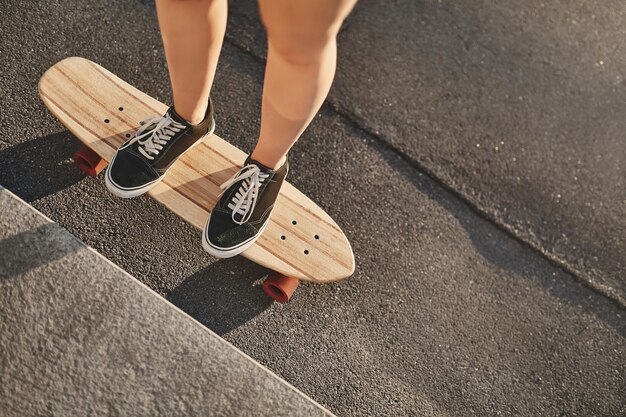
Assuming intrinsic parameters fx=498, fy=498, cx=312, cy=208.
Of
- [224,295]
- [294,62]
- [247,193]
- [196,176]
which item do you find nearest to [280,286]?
[224,295]

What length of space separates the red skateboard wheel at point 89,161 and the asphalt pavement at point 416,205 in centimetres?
8

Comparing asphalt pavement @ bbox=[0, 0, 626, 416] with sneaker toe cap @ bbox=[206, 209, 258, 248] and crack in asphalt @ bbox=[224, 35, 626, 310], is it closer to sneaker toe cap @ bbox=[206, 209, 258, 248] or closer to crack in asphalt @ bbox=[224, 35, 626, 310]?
crack in asphalt @ bbox=[224, 35, 626, 310]

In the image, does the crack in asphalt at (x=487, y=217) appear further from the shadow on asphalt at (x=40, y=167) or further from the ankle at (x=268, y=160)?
the shadow on asphalt at (x=40, y=167)

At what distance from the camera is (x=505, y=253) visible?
2184 millimetres

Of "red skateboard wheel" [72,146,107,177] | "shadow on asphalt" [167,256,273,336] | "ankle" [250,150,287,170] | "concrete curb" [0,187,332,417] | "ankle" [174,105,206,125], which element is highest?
"ankle" [250,150,287,170]

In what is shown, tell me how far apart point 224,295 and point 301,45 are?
42.0 inches

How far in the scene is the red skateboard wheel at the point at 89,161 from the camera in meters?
1.91

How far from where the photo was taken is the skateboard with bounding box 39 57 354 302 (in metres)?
1.83

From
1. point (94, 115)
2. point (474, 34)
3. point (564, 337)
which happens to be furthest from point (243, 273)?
point (474, 34)

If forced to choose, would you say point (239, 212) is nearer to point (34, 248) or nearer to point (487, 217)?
point (34, 248)

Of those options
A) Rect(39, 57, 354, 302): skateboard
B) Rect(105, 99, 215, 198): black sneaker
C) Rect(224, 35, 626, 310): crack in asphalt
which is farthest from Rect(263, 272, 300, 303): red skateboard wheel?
Rect(224, 35, 626, 310): crack in asphalt

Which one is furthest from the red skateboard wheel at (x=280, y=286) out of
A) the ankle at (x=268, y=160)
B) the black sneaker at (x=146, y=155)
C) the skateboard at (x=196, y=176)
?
the black sneaker at (x=146, y=155)

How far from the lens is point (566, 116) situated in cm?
253

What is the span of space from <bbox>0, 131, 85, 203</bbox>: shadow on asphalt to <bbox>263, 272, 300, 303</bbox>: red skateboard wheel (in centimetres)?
88
